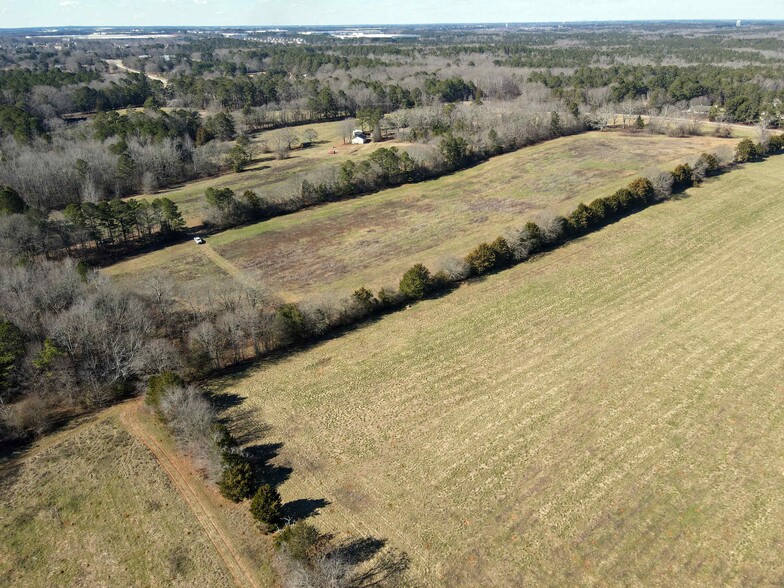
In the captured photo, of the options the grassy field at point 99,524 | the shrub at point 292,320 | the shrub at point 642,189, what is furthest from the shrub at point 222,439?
the shrub at point 642,189

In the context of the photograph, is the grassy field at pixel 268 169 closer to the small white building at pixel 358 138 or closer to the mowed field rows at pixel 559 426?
the small white building at pixel 358 138

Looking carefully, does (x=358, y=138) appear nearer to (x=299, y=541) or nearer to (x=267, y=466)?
(x=267, y=466)

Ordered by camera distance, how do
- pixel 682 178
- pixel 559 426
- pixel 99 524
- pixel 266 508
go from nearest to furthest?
pixel 266 508 → pixel 99 524 → pixel 559 426 → pixel 682 178

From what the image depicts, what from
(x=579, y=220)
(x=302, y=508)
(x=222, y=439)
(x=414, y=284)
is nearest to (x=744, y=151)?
(x=579, y=220)

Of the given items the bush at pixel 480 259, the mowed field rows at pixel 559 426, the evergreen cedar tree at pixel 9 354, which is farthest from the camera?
the bush at pixel 480 259

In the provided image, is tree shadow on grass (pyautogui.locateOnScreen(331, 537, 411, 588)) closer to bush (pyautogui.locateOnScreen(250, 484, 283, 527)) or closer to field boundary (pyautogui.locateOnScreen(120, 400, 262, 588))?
bush (pyautogui.locateOnScreen(250, 484, 283, 527))

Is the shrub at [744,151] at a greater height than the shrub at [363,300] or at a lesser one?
greater

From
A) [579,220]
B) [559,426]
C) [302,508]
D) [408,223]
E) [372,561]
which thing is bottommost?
[372,561]
